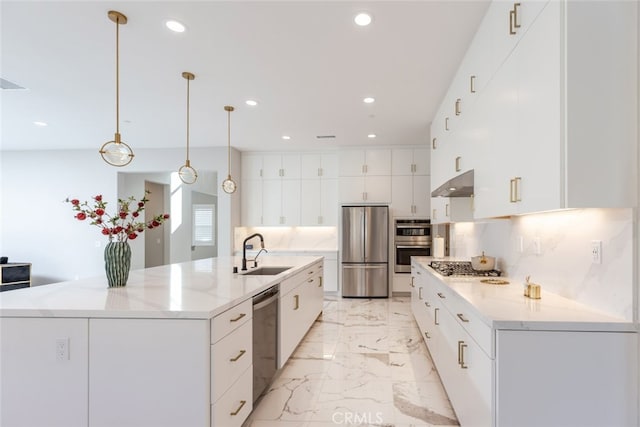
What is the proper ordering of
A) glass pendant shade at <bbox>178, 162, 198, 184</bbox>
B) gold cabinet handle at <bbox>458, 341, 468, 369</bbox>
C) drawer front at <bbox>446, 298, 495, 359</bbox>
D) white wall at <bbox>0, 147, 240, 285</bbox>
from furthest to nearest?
white wall at <bbox>0, 147, 240, 285</bbox>, glass pendant shade at <bbox>178, 162, 198, 184</bbox>, gold cabinet handle at <bbox>458, 341, 468, 369</bbox>, drawer front at <bbox>446, 298, 495, 359</bbox>

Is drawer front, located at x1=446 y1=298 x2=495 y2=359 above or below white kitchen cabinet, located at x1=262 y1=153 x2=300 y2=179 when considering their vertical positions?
below

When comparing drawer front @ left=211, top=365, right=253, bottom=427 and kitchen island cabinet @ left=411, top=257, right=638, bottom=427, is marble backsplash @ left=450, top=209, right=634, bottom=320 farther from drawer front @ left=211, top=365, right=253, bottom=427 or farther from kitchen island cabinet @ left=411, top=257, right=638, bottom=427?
drawer front @ left=211, top=365, right=253, bottom=427

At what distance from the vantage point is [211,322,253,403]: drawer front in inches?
64.9

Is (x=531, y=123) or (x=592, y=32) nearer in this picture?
(x=592, y=32)

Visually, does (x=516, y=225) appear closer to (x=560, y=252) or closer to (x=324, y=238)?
(x=560, y=252)

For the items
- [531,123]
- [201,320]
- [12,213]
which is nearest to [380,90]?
[531,123]

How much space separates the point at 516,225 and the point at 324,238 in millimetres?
4448

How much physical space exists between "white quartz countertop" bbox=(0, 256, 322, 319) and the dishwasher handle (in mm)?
53

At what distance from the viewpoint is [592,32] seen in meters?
1.39

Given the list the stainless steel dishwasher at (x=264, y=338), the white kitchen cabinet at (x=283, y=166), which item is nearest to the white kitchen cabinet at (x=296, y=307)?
the stainless steel dishwasher at (x=264, y=338)

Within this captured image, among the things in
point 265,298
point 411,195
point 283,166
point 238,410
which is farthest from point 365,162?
point 238,410

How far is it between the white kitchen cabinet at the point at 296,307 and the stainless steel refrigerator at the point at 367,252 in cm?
176

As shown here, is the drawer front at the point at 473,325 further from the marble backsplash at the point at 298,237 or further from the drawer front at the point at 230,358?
the marble backsplash at the point at 298,237

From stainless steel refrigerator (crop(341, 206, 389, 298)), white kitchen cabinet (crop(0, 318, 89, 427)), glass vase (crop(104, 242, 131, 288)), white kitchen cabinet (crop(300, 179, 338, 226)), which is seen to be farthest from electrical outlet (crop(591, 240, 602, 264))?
white kitchen cabinet (crop(300, 179, 338, 226))
